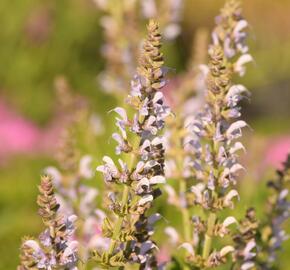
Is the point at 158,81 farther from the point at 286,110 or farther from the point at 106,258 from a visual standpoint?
the point at 286,110

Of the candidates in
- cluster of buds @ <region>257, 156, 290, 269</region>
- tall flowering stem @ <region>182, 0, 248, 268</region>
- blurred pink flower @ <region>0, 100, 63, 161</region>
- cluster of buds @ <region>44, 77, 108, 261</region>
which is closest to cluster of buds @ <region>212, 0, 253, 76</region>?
tall flowering stem @ <region>182, 0, 248, 268</region>

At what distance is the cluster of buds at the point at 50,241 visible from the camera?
7.77ft

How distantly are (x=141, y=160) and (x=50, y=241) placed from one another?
419 millimetres

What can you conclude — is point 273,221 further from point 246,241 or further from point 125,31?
point 125,31

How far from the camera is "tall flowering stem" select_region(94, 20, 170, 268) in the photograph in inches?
97.0

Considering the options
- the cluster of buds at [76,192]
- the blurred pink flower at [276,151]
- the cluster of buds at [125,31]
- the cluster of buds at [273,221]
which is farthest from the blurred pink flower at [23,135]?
the cluster of buds at [273,221]

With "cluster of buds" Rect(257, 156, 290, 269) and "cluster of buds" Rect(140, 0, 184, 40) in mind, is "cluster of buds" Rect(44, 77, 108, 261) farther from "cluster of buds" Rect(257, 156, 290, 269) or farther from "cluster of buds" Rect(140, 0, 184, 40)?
"cluster of buds" Rect(140, 0, 184, 40)

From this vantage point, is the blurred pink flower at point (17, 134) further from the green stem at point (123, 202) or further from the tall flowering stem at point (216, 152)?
the green stem at point (123, 202)

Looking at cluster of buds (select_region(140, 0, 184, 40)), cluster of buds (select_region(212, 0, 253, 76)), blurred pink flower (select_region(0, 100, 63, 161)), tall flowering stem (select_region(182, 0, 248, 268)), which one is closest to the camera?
tall flowering stem (select_region(182, 0, 248, 268))

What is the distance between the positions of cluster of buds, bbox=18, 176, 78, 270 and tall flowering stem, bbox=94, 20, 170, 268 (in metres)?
0.13

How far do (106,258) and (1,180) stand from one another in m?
5.00

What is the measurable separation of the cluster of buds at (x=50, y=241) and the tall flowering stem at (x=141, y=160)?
131 millimetres

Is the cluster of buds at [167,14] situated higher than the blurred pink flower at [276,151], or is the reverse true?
the blurred pink flower at [276,151]

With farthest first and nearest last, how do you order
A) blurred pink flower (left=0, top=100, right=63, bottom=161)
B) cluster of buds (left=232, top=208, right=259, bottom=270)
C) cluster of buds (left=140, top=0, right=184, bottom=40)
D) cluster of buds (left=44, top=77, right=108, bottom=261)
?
blurred pink flower (left=0, top=100, right=63, bottom=161) → cluster of buds (left=140, top=0, right=184, bottom=40) → cluster of buds (left=44, top=77, right=108, bottom=261) → cluster of buds (left=232, top=208, right=259, bottom=270)
